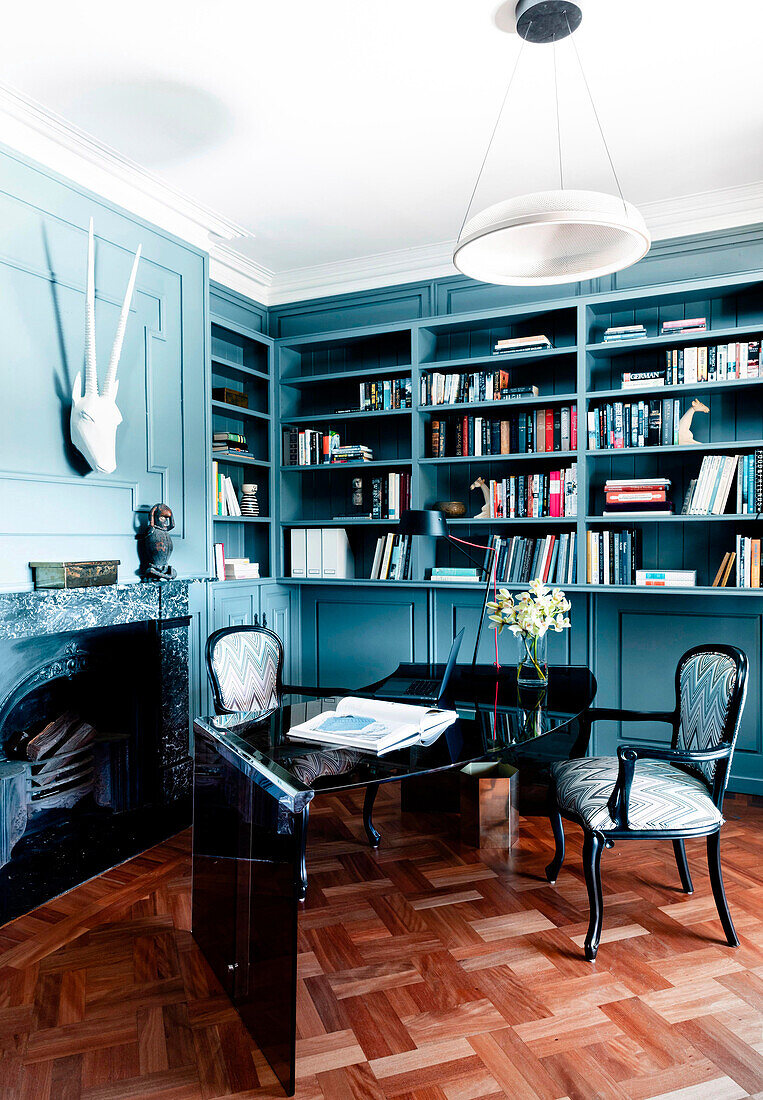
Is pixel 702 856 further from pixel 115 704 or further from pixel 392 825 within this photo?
pixel 115 704

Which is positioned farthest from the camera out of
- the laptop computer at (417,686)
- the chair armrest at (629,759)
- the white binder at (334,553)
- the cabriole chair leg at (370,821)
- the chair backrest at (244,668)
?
the white binder at (334,553)

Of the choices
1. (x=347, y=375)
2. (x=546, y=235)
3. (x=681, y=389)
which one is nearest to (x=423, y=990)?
(x=546, y=235)

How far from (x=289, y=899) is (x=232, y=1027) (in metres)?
0.53

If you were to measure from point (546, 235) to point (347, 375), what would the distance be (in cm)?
218

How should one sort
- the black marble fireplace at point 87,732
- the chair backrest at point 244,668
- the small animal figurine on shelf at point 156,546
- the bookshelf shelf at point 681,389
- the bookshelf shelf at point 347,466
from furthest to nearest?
the bookshelf shelf at point 347,466 → the bookshelf shelf at point 681,389 → the small animal figurine on shelf at point 156,546 → the chair backrest at point 244,668 → the black marble fireplace at point 87,732

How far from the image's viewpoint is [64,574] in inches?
112

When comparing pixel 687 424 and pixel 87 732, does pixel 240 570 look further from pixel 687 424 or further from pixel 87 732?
pixel 687 424

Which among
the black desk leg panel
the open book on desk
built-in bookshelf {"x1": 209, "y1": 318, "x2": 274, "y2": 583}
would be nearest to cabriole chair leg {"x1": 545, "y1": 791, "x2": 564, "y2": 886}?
the open book on desk

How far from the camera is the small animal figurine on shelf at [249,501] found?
14.3 feet

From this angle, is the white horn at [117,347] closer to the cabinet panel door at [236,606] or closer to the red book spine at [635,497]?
the cabinet panel door at [236,606]

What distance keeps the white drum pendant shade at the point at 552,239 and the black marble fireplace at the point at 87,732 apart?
1.95m

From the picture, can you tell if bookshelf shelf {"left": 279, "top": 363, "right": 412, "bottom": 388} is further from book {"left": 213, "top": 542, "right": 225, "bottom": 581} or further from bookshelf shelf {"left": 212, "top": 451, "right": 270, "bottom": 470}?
book {"left": 213, "top": 542, "right": 225, "bottom": 581}

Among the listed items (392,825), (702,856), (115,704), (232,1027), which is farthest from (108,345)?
(702,856)

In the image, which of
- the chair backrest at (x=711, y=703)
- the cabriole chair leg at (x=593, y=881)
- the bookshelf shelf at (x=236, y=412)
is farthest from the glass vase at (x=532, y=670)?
the bookshelf shelf at (x=236, y=412)
